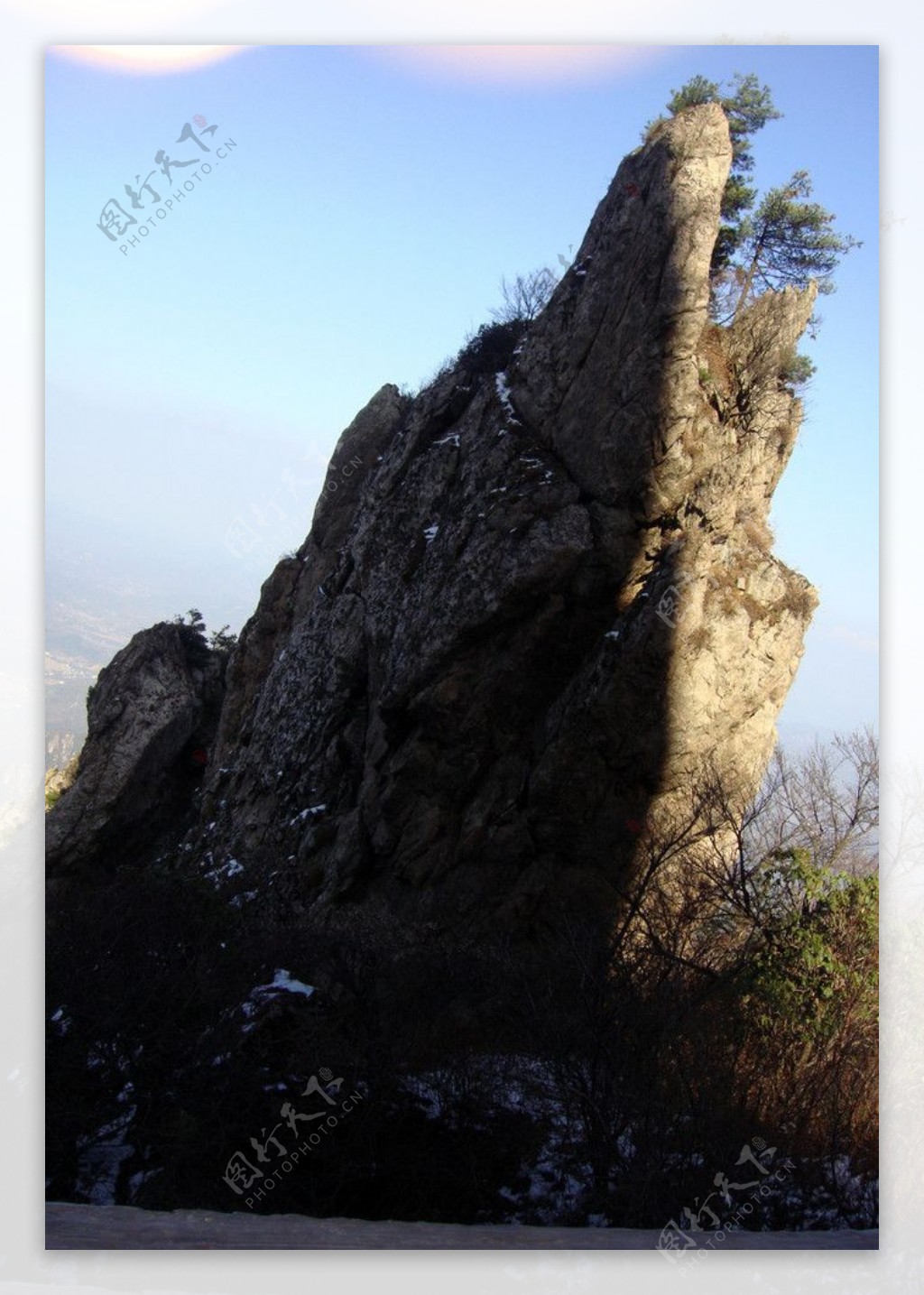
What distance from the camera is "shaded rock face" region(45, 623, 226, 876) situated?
53.4 feet

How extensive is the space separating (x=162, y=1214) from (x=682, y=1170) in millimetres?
3194

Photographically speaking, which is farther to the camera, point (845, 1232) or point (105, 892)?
point (105, 892)

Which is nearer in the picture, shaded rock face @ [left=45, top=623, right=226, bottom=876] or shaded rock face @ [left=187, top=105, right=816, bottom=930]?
shaded rock face @ [left=187, top=105, right=816, bottom=930]

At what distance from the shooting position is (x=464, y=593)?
13.0m

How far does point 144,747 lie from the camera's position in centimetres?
1856

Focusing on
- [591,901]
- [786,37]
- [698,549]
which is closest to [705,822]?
[591,901]

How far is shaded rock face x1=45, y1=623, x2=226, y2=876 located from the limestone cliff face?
2532mm

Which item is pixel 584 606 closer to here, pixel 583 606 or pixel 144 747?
pixel 583 606

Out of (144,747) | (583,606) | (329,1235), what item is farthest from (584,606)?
(144,747)

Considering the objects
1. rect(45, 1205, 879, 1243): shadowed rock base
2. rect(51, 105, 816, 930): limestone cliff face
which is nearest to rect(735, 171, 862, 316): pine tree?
rect(51, 105, 816, 930): limestone cliff face

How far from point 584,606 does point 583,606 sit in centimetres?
1

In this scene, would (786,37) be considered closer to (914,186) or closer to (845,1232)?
(914,186)

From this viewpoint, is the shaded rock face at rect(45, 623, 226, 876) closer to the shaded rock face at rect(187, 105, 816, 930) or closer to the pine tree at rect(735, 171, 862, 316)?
the shaded rock face at rect(187, 105, 816, 930)

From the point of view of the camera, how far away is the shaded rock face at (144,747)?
16.3 meters
